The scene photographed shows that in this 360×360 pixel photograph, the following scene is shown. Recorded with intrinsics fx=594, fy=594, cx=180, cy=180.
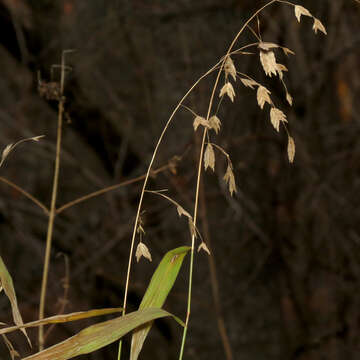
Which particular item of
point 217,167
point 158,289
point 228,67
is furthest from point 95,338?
point 217,167

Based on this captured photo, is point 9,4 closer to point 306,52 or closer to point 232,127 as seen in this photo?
point 232,127

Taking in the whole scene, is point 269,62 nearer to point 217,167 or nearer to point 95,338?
point 95,338

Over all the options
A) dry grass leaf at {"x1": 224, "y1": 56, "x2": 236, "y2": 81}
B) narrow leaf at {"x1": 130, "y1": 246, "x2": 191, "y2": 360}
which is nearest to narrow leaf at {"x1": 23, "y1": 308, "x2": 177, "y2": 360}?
narrow leaf at {"x1": 130, "y1": 246, "x2": 191, "y2": 360}

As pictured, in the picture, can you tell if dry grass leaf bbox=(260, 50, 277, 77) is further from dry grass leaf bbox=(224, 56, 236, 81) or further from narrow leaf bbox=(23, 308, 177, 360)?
narrow leaf bbox=(23, 308, 177, 360)

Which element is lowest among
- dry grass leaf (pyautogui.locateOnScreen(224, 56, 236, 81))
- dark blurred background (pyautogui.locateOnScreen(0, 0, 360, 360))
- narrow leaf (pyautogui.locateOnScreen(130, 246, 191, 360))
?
dark blurred background (pyautogui.locateOnScreen(0, 0, 360, 360))

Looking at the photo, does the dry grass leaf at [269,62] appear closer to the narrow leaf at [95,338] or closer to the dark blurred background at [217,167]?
the narrow leaf at [95,338]

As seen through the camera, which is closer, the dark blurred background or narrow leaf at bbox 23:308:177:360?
narrow leaf at bbox 23:308:177:360

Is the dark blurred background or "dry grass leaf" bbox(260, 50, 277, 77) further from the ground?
"dry grass leaf" bbox(260, 50, 277, 77)
